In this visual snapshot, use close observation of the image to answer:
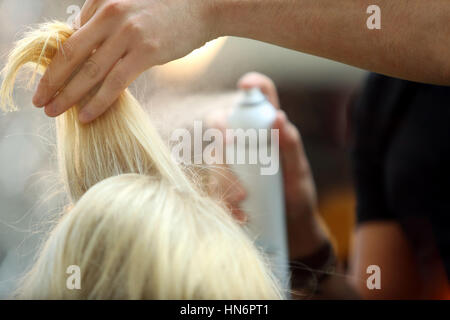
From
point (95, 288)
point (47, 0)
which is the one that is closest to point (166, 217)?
point (95, 288)

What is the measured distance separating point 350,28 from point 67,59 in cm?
46

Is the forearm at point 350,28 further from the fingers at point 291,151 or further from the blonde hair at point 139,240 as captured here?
the fingers at point 291,151

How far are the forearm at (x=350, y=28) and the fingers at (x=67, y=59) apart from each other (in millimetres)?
201

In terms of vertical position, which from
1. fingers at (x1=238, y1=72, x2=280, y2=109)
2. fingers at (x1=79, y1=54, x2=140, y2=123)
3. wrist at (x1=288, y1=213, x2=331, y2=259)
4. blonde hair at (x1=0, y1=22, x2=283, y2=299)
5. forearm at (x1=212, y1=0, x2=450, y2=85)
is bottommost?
A: blonde hair at (x1=0, y1=22, x2=283, y2=299)

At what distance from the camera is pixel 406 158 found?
4.53 feet

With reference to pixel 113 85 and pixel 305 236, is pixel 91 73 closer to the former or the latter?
pixel 113 85

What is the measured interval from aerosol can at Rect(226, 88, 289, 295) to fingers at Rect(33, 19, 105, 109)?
1.47 ft

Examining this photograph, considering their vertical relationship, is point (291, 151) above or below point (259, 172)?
above

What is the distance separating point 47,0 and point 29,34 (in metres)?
0.13

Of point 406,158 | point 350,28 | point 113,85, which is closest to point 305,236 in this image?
point 406,158

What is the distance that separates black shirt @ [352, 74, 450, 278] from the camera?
1.32 meters

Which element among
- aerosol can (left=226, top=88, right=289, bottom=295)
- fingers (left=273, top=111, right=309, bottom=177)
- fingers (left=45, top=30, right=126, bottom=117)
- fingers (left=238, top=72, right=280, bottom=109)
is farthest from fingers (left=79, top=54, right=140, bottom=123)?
fingers (left=273, top=111, right=309, bottom=177)

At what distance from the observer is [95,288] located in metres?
0.67

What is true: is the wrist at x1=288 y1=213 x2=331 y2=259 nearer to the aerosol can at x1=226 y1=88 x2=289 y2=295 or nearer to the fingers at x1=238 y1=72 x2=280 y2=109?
the aerosol can at x1=226 y1=88 x2=289 y2=295
